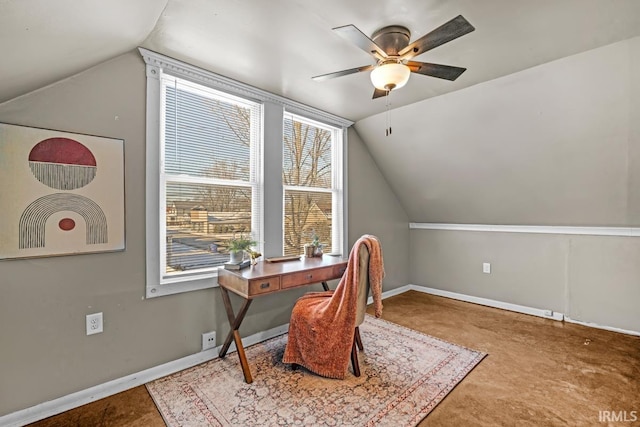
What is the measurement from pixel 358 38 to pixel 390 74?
31 centimetres

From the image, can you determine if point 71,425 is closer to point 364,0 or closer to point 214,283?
point 214,283

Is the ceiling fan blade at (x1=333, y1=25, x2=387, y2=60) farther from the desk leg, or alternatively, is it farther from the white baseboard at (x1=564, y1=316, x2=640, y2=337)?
the white baseboard at (x1=564, y1=316, x2=640, y2=337)

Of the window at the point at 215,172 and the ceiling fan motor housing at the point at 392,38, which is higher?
the ceiling fan motor housing at the point at 392,38

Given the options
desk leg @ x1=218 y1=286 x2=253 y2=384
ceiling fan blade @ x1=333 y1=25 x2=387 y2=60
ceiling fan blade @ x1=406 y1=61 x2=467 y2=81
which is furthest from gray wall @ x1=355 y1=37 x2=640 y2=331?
desk leg @ x1=218 y1=286 x2=253 y2=384

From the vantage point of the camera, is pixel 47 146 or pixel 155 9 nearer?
pixel 155 9

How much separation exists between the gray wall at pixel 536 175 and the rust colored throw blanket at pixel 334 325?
5.83 feet

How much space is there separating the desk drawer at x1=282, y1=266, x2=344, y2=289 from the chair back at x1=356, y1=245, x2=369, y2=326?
1.43 feet

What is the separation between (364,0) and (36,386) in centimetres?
283

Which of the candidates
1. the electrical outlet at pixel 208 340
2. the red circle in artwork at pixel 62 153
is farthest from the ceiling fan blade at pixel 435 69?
the electrical outlet at pixel 208 340

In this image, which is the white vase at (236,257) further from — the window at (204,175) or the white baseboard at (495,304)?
the white baseboard at (495,304)

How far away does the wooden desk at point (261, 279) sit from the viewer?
1.99 metres

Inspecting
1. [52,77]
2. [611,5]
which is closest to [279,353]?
[52,77]

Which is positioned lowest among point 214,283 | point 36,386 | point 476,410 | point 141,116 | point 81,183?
point 476,410

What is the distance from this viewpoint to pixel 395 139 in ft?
11.5
